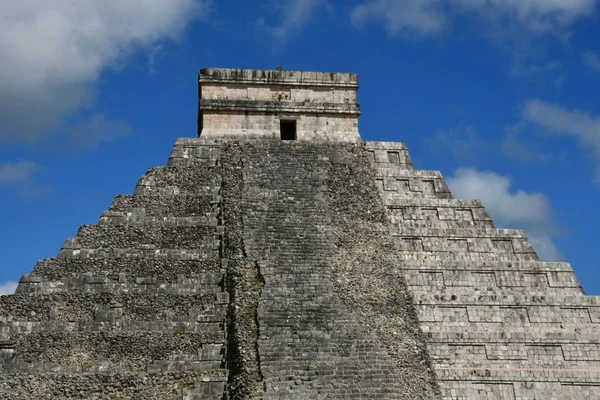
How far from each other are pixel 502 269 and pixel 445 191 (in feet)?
8.67

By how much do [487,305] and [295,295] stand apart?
453 centimetres

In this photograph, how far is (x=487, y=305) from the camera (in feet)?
52.1

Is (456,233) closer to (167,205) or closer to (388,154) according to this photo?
(388,154)

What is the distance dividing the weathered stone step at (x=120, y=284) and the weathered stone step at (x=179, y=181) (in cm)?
272

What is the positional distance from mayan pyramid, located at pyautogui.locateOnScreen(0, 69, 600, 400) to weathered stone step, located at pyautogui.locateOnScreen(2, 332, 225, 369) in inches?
1.0

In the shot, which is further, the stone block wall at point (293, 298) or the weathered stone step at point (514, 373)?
the weathered stone step at point (514, 373)

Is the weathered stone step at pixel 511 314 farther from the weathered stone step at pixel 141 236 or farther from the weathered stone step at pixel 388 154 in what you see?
the weathered stone step at pixel 141 236

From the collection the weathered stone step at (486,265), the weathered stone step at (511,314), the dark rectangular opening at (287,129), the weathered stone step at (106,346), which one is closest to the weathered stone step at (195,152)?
the dark rectangular opening at (287,129)

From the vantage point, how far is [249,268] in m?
15.0

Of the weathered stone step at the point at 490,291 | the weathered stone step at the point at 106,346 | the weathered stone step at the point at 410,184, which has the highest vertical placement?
the weathered stone step at the point at 410,184

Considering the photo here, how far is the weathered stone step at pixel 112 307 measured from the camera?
14.4 m

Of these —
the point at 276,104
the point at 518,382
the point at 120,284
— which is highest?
the point at 276,104

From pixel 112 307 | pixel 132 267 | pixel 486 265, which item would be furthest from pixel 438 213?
pixel 112 307

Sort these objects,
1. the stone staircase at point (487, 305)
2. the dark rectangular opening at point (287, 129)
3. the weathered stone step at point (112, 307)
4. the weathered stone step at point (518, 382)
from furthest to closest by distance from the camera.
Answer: the dark rectangular opening at point (287, 129) < the stone staircase at point (487, 305) < the weathered stone step at point (518, 382) < the weathered stone step at point (112, 307)
